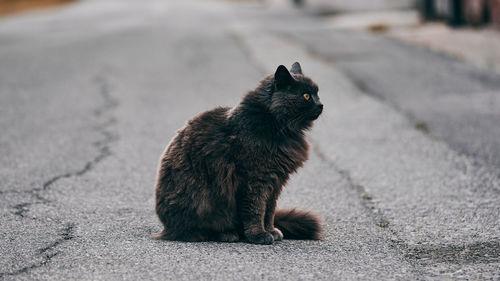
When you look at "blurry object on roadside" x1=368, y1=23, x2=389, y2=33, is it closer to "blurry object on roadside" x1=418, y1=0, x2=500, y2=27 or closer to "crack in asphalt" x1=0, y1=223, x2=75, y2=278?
"blurry object on roadside" x1=418, y1=0, x2=500, y2=27

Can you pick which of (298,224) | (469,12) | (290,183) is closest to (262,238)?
(298,224)

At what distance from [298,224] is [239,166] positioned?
62 cm

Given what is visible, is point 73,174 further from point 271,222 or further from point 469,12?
point 469,12

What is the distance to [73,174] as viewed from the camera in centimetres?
579

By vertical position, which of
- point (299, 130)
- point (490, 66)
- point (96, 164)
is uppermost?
point (299, 130)

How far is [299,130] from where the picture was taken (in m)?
4.10

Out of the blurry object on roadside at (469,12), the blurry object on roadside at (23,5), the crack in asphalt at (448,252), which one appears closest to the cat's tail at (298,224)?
the crack in asphalt at (448,252)

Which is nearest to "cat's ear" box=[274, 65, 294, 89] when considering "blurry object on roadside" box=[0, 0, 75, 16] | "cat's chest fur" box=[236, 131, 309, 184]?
"cat's chest fur" box=[236, 131, 309, 184]

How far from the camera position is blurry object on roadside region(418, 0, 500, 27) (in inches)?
658

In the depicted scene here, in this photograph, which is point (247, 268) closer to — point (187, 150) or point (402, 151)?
point (187, 150)

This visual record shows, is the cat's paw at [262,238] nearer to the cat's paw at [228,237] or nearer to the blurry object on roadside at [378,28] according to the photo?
the cat's paw at [228,237]

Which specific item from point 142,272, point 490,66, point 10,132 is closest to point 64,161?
point 10,132

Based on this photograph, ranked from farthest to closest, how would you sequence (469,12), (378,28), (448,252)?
(378,28)
(469,12)
(448,252)

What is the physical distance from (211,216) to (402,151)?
3.13 m
